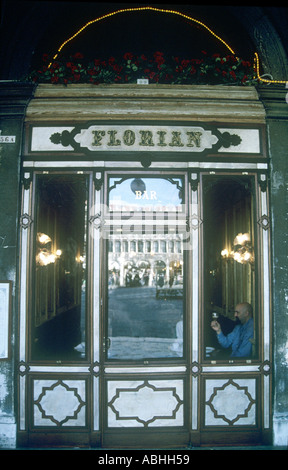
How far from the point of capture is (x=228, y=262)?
1173 centimetres

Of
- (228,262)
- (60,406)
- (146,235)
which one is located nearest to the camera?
(60,406)

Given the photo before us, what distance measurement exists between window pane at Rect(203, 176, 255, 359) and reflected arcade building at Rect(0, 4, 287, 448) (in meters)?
0.08

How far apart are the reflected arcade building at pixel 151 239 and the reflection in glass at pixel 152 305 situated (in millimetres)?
38

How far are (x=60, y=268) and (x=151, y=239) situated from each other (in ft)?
17.1

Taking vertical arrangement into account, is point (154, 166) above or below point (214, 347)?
above

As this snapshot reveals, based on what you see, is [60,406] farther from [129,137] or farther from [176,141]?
[176,141]

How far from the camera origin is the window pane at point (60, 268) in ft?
16.6

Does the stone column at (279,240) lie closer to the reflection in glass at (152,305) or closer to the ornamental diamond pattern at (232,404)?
the ornamental diamond pattern at (232,404)

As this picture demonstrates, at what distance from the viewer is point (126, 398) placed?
4734 mm

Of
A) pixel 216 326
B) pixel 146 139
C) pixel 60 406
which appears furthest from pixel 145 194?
pixel 60 406

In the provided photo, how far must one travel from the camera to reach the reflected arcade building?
15.5ft
